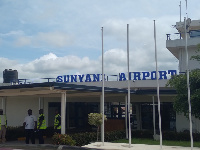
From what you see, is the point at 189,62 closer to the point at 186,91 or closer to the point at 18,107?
the point at 186,91

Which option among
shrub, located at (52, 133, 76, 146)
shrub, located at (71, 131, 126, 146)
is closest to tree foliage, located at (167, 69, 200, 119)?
shrub, located at (71, 131, 126, 146)

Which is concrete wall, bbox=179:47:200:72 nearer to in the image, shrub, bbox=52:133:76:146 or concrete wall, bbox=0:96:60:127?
concrete wall, bbox=0:96:60:127

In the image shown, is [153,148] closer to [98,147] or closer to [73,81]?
[98,147]

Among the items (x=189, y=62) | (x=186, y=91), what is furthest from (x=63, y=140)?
(x=189, y=62)

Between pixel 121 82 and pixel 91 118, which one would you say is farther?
pixel 121 82

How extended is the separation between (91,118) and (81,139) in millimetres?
1161

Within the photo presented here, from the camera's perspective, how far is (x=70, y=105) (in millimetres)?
26203

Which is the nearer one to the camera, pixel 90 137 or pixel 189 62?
pixel 90 137

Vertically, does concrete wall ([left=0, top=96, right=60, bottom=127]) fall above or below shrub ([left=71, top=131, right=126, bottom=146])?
above

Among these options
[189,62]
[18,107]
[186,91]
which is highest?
[189,62]

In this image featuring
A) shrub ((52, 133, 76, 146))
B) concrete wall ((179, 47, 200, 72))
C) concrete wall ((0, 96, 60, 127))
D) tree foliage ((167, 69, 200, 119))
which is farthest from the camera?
concrete wall ((179, 47, 200, 72))

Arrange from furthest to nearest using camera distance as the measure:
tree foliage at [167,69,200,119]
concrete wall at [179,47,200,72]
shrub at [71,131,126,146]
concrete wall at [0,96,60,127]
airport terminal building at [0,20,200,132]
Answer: concrete wall at [179,47,200,72] → concrete wall at [0,96,60,127] → airport terminal building at [0,20,200,132] → shrub at [71,131,126,146] → tree foliage at [167,69,200,119]

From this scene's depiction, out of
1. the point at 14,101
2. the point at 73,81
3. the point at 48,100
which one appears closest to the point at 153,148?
the point at 48,100

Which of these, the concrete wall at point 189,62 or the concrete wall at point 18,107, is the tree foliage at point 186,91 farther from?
the concrete wall at point 18,107
